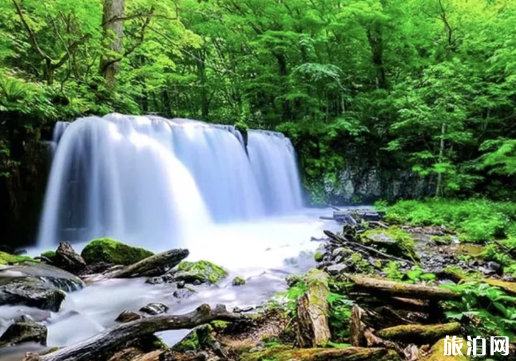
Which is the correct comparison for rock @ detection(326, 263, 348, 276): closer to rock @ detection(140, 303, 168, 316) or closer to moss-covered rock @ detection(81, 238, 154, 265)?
rock @ detection(140, 303, 168, 316)

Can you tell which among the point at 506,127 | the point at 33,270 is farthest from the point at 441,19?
the point at 33,270

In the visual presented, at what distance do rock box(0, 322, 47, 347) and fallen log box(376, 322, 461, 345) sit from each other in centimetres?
271

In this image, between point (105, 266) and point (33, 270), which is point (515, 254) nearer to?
point (105, 266)

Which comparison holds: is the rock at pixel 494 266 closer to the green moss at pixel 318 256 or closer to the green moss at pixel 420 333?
the green moss at pixel 318 256

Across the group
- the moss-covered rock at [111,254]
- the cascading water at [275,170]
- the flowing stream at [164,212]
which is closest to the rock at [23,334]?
the flowing stream at [164,212]

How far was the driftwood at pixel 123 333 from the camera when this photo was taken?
2.19m

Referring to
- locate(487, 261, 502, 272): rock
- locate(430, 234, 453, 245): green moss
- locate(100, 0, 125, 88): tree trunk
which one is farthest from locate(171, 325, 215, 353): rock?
locate(100, 0, 125, 88): tree trunk

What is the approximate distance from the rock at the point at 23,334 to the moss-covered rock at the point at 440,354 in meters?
2.94

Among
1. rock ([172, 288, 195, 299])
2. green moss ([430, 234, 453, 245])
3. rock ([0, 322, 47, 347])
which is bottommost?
rock ([172, 288, 195, 299])

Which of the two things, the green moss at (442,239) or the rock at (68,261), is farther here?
the green moss at (442,239)

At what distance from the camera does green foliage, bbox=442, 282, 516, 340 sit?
2183mm

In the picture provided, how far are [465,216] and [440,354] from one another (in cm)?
746

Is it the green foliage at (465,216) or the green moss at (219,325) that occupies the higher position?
the green foliage at (465,216)

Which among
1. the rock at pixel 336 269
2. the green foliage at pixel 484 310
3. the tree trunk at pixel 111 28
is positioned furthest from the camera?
the tree trunk at pixel 111 28
